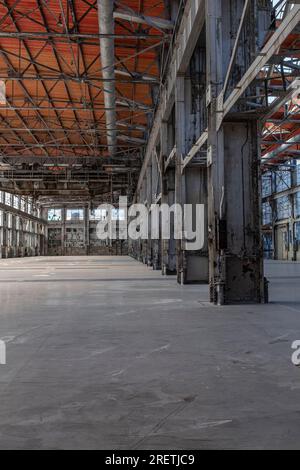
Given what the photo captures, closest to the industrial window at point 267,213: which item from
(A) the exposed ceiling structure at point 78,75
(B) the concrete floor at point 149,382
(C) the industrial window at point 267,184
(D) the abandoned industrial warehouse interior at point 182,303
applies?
(C) the industrial window at point 267,184

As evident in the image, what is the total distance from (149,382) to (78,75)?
1874 centimetres

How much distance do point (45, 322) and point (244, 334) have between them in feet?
9.55

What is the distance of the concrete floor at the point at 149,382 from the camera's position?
2.67 metres

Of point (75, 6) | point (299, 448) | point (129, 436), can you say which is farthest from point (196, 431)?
point (75, 6)

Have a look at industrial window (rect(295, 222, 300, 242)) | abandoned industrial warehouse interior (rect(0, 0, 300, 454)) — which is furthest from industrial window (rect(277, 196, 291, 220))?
abandoned industrial warehouse interior (rect(0, 0, 300, 454))

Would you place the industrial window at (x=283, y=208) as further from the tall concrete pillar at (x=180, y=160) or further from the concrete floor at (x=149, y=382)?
the concrete floor at (x=149, y=382)

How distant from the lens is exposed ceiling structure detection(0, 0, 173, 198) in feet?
57.3

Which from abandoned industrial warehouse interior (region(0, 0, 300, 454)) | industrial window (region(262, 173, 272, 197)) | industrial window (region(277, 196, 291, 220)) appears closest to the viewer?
abandoned industrial warehouse interior (region(0, 0, 300, 454))

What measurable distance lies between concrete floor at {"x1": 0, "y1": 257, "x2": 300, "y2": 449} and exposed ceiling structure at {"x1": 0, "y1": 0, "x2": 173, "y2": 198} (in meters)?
11.4

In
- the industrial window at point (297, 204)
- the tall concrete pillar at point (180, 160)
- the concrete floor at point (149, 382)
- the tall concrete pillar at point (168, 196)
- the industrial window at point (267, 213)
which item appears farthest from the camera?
the industrial window at point (267, 213)

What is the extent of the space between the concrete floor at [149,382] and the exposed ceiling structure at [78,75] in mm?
11362

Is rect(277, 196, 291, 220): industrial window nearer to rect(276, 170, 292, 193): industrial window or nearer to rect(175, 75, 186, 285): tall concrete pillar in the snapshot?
rect(276, 170, 292, 193): industrial window

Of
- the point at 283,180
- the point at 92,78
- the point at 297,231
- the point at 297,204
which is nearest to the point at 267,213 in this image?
the point at 283,180

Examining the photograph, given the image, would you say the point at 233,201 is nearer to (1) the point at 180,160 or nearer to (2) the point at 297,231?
(1) the point at 180,160
